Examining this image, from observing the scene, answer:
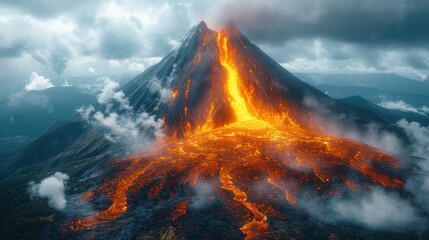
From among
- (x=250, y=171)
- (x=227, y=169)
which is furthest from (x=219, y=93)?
(x=250, y=171)

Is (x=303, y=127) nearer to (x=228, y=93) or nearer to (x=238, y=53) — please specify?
(x=228, y=93)

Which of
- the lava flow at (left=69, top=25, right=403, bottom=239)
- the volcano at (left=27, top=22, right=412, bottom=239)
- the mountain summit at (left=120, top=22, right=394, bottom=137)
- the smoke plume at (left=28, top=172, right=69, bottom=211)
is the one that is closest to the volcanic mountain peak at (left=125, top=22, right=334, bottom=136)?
the mountain summit at (left=120, top=22, right=394, bottom=137)

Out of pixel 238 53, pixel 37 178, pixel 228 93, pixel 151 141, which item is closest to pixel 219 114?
pixel 228 93

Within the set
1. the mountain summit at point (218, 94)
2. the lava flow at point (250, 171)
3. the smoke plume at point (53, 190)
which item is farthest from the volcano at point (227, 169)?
the smoke plume at point (53, 190)

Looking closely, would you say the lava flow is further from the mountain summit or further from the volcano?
the mountain summit

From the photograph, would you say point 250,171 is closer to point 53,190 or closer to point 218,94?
point 218,94

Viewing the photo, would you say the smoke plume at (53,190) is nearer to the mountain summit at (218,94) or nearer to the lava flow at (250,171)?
the lava flow at (250,171)
